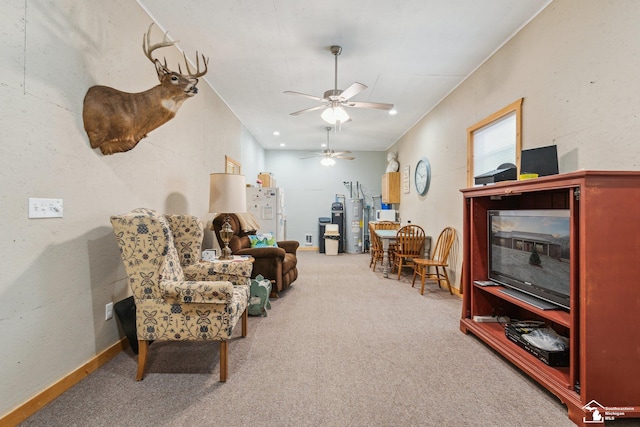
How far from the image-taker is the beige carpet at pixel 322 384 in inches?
62.7

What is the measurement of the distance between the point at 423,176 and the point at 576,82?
3302 millimetres

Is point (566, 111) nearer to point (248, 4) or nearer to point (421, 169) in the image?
point (248, 4)

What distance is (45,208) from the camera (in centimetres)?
169

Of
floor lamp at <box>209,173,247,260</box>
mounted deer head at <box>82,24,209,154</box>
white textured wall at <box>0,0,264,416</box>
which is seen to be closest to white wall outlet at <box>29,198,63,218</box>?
white textured wall at <box>0,0,264,416</box>

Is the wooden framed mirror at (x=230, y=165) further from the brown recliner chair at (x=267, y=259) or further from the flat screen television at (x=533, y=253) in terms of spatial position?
the flat screen television at (x=533, y=253)

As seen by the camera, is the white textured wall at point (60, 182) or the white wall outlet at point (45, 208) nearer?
the white textured wall at point (60, 182)

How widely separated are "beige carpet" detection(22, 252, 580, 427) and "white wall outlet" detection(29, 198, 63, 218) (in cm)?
110

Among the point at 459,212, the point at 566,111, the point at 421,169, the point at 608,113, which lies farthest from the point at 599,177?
the point at 421,169

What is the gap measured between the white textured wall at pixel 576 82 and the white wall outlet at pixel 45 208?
3.54m

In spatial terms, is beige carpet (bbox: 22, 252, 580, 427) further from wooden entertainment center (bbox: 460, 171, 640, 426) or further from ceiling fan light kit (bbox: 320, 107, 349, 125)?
ceiling fan light kit (bbox: 320, 107, 349, 125)

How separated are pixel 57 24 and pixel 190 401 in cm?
242

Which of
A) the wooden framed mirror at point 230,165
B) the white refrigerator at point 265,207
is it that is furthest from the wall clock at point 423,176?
the wooden framed mirror at point 230,165

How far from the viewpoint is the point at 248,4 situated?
99.4 inches

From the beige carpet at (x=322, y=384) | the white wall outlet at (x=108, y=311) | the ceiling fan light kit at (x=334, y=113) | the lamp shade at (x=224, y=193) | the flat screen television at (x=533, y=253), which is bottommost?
the beige carpet at (x=322, y=384)
